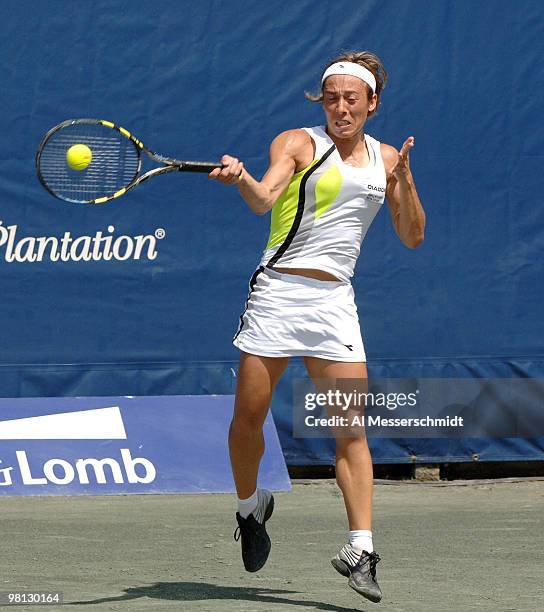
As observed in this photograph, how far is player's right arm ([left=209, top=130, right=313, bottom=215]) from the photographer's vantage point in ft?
12.0

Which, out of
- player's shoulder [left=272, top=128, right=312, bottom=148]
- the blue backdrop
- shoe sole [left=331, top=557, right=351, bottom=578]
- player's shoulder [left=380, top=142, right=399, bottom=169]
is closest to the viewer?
shoe sole [left=331, top=557, right=351, bottom=578]

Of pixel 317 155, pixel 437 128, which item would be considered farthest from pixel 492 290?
pixel 317 155

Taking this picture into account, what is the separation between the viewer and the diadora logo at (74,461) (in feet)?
20.7

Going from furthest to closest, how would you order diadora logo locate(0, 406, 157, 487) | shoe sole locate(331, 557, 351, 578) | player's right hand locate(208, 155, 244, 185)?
diadora logo locate(0, 406, 157, 487) < shoe sole locate(331, 557, 351, 578) < player's right hand locate(208, 155, 244, 185)

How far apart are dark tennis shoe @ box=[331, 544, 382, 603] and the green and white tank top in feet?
2.75

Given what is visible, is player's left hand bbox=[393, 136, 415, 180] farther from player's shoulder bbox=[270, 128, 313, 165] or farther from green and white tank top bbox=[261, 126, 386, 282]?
player's shoulder bbox=[270, 128, 313, 165]

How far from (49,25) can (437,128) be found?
191 centimetres

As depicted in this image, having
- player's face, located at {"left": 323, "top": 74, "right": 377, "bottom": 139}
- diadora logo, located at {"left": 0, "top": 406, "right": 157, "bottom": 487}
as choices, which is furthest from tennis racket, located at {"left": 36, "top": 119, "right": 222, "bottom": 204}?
diadora logo, located at {"left": 0, "top": 406, "right": 157, "bottom": 487}

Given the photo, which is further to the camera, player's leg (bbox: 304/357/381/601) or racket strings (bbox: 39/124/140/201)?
racket strings (bbox: 39/124/140/201)

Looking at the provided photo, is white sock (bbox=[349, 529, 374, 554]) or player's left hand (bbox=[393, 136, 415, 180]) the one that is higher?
player's left hand (bbox=[393, 136, 415, 180])

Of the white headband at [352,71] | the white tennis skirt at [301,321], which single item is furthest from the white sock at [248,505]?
the white headband at [352,71]

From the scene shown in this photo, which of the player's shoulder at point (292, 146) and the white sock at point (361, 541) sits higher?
the player's shoulder at point (292, 146)

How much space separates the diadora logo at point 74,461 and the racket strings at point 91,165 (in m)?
2.08

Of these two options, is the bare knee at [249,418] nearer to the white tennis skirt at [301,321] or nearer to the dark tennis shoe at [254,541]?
the white tennis skirt at [301,321]
